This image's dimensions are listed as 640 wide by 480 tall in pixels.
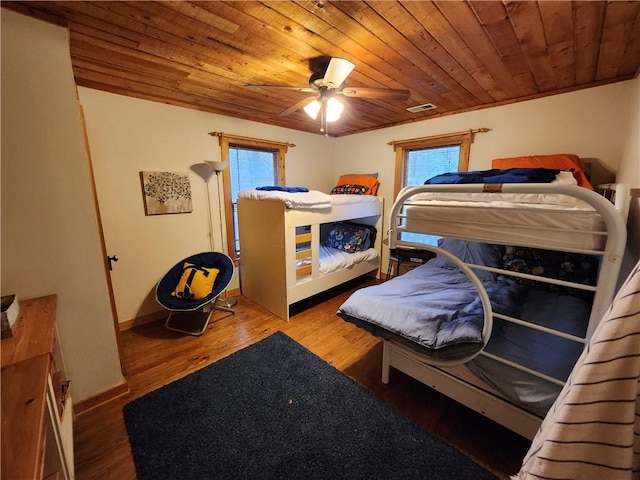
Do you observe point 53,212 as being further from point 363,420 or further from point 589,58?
point 589,58

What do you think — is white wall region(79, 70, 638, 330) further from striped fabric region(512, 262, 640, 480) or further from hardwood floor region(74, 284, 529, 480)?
striped fabric region(512, 262, 640, 480)

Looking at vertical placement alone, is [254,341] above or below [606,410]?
below

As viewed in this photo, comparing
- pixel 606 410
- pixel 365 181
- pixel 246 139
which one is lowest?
pixel 606 410

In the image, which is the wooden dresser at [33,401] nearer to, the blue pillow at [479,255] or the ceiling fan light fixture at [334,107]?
the ceiling fan light fixture at [334,107]

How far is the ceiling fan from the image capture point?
1624mm

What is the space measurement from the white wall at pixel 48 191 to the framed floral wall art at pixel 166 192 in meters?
1.15

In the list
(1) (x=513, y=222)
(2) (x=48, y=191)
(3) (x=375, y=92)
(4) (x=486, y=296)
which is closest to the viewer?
(1) (x=513, y=222)

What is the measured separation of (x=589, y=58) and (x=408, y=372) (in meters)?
2.45

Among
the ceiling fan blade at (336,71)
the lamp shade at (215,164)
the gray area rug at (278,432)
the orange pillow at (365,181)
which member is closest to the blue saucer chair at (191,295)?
the gray area rug at (278,432)

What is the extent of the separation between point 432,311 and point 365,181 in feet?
8.46

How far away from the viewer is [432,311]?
1519mm

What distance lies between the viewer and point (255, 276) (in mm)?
3035

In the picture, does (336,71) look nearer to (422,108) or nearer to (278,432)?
(422,108)

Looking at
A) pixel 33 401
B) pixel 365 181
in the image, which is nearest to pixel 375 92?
pixel 365 181
